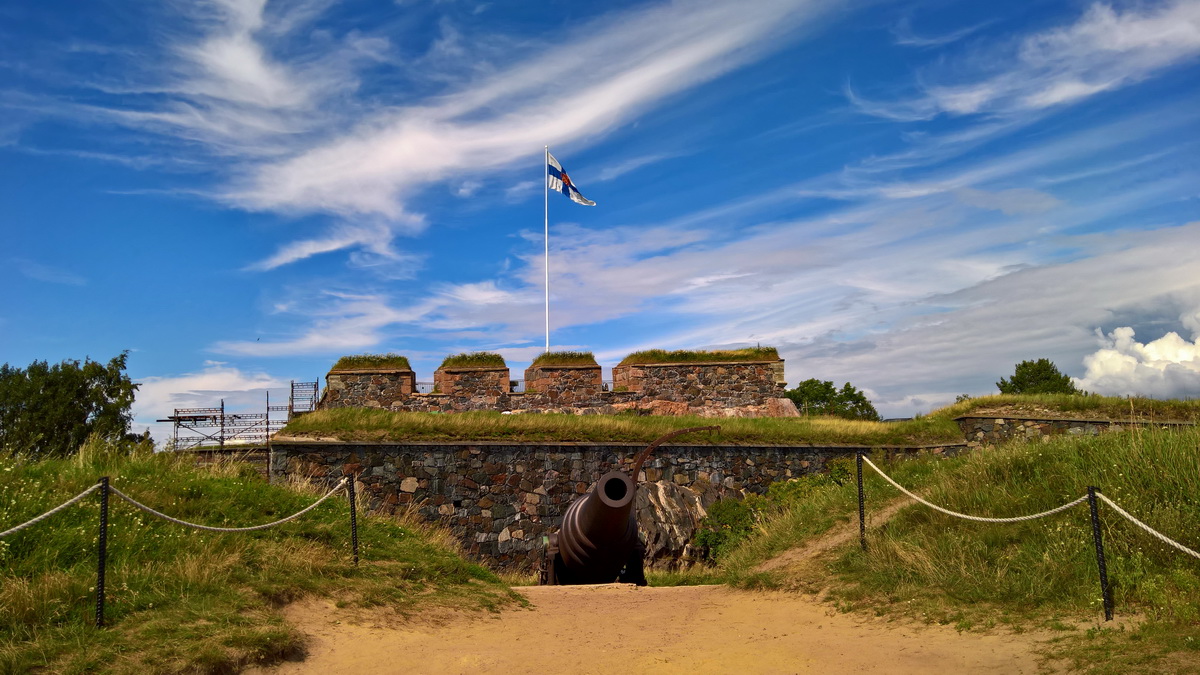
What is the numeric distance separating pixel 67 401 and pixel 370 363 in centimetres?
1301

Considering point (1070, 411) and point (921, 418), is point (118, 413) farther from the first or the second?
point (1070, 411)

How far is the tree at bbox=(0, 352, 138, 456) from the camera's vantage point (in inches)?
979

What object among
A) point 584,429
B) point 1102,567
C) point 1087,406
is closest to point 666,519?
point 584,429

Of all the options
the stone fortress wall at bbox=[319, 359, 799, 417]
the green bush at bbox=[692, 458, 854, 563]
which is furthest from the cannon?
the stone fortress wall at bbox=[319, 359, 799, 417]

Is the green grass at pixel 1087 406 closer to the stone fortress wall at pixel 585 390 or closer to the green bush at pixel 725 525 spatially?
the stone fortress wall at pixel 585 390

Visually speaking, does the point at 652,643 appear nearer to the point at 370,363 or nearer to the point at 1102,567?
the point at 1102,567

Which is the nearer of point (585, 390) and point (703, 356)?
point (585, 390)

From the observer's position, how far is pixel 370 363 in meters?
19.3

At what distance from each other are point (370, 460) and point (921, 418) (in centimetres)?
1279

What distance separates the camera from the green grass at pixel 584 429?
14.1m

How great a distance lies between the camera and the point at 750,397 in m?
20.1

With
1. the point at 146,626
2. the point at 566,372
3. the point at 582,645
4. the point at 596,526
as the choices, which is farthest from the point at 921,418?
the point at 146,626

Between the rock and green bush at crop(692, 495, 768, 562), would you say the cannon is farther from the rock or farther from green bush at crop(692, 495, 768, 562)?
green bush at crop(692, 495, 768, 562)

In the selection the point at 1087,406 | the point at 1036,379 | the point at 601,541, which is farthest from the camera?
the point at 1036,379
